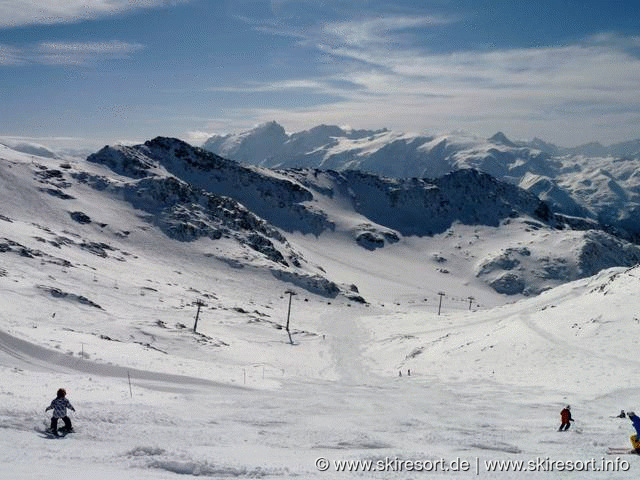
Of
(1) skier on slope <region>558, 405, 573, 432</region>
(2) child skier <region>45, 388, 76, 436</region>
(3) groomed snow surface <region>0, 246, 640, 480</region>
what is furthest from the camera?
(1) skier on slope <region>558, 405, 573, 432</region>

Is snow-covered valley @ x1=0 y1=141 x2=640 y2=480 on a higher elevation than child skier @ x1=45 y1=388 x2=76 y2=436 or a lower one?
lower

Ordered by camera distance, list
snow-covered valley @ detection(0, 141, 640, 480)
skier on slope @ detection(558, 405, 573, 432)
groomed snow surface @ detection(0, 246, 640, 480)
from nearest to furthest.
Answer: groomed snow surface @ detection(0, 246, 640, 480) → snow-covered valley @ detection(0, 141, 640, 480) → skier on slope @ detection(558, 405, 573, 432)

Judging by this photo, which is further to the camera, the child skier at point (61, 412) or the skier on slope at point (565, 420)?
the skier on slope at point (565, 420)

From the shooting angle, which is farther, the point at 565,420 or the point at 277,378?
the point at 277,378

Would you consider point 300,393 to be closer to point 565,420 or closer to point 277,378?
point 277,378

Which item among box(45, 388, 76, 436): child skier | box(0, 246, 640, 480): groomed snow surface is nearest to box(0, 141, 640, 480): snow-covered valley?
box(0, 246, 640, 480): groomed snow surface

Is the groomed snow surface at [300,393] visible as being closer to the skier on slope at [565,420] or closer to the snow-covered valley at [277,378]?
the snow-covered valley at [277,378]

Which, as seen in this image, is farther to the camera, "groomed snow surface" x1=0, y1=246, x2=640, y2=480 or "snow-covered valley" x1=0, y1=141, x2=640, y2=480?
"snow-covered valley" x1=0, y1=141, x2=640, y2=480

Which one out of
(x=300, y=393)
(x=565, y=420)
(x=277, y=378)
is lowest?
(x=277, y=378)

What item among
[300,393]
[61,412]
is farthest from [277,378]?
[61,412]

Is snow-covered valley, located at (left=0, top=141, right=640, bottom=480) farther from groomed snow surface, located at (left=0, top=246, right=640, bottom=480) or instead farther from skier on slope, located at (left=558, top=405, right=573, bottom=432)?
skier on slope, located at (left=558, top=405, right=573, bottom=432)

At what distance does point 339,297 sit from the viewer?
135 metres

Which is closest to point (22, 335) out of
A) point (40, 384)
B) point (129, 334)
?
point (40, 384)

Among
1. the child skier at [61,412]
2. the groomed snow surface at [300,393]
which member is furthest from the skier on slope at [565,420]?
the child skier at [61,412]
